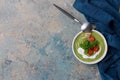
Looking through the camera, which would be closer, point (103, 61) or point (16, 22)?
point (103, 61)

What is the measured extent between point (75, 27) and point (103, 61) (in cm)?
16

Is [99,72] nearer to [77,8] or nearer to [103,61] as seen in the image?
[103,61]

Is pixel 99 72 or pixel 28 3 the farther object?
pixel 28 3

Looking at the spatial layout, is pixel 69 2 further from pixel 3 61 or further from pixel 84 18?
pixel 3 61

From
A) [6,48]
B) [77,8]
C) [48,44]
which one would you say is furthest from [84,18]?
[6,48]

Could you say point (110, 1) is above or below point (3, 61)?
above

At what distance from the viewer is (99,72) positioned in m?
1.13

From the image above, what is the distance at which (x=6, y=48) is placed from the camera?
4.00 feet

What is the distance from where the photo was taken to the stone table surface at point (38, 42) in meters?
1.16

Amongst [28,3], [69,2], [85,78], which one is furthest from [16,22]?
[85,78]

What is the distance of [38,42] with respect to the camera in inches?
47.5

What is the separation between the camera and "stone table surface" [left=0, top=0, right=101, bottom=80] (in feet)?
3.82

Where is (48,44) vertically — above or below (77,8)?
below

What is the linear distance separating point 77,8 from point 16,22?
0.76 feet
